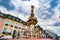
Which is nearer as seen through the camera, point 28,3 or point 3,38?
point 3,38

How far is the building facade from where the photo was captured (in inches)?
144

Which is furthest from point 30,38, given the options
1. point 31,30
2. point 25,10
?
point 25,10

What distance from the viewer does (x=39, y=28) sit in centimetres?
374

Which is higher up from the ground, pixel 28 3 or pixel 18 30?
pixel 28 3

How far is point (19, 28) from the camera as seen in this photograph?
12.3ft

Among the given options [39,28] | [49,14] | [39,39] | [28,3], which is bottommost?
[39,39]

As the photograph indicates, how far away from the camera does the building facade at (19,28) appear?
365 cm

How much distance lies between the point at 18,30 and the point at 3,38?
1.29ft

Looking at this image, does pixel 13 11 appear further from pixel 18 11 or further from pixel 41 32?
pixel 41 32

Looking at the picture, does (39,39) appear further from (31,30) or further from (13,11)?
(13,11)

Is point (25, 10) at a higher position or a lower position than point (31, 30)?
higher

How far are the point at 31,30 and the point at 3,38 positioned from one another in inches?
26.0

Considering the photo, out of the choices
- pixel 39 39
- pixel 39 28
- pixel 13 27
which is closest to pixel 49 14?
pixel 39 28

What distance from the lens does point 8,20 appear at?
12.2 feet
